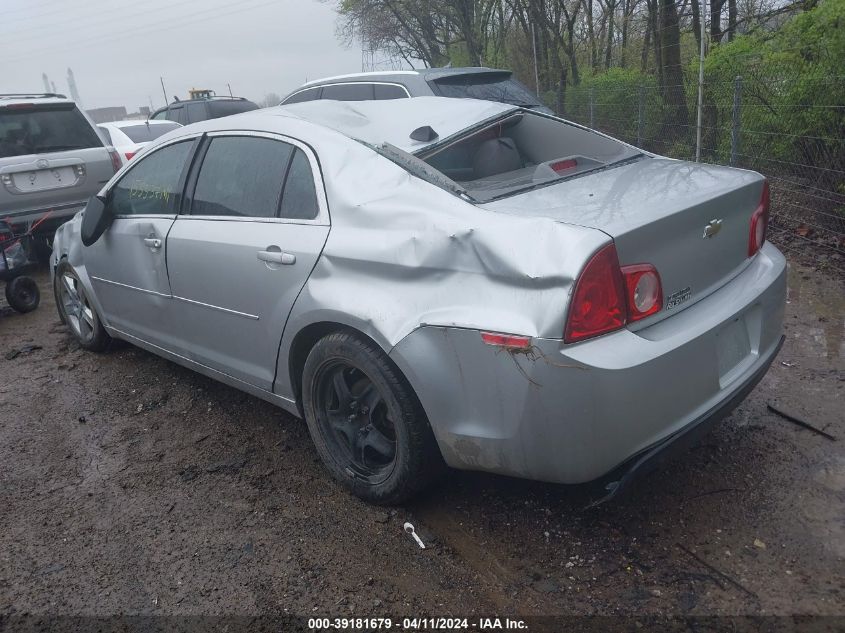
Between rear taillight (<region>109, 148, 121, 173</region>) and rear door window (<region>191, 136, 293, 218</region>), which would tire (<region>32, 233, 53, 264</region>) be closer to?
rear taillight (<region>109, 148, 121, 173</region>)


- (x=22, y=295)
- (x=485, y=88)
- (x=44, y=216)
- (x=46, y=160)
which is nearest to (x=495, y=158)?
(x=485, y=88)

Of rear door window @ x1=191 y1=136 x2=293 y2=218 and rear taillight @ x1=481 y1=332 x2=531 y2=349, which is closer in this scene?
rear taillight @ x1=481 y1=332 x2=531 y2=349

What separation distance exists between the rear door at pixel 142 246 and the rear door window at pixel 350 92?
3911 millimetres

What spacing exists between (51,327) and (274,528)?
4.09 metres

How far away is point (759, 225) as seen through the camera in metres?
3.14

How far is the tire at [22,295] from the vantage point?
21.4ft

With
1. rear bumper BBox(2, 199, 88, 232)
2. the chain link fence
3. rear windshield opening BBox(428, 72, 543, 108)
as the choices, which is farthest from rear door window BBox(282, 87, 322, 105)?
the chain link fence

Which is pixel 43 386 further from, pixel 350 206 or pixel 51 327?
pixel 350 206

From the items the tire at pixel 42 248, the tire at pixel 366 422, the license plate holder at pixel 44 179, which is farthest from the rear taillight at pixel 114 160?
the tire at pixel 366 422

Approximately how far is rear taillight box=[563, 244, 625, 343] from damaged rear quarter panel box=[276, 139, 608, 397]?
4cm

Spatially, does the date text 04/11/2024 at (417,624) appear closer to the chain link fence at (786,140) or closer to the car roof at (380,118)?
the car roof at (380,118)

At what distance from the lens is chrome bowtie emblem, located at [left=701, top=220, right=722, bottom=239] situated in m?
2.76

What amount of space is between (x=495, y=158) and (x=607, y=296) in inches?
52.8

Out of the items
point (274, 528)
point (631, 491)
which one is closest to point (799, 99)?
point (631, 491)
